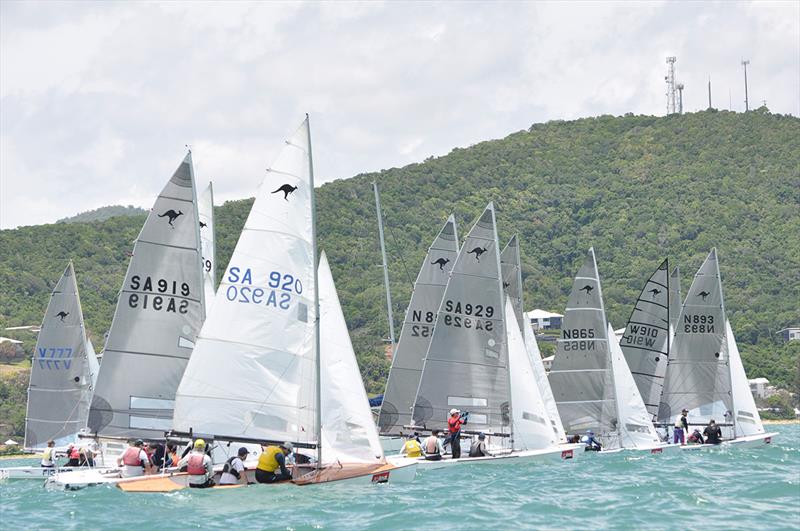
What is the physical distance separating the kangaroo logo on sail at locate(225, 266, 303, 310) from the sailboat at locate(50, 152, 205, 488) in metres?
3.99

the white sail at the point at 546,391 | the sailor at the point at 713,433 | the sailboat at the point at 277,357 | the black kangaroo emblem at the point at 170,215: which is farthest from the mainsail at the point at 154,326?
the sailor at the point at 713,433

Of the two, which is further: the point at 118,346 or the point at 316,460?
the point at 118,346

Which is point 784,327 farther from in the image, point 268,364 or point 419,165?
point 268,364

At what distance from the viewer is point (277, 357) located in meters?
23.4

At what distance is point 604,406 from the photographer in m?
35.2

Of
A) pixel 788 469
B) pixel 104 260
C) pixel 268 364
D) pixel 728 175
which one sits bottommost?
pixel 788 469

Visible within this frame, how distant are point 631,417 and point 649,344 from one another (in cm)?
534

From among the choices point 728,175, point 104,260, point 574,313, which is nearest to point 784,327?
point 728,175

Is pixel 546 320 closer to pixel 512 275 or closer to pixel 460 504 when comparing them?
pixel 512 275

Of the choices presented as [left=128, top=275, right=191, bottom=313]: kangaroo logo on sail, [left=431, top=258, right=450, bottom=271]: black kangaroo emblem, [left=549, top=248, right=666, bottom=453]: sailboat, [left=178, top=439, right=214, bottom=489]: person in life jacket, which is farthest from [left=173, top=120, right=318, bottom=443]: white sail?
[left=549, top=248, right=666, bottom=453]: sailboat

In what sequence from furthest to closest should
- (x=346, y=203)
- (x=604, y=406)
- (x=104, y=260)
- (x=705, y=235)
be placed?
(x=346, y=203)
(x=705, y=235)
(x=104, y=260)
(x=604, y=406)

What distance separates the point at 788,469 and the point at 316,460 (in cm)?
1052

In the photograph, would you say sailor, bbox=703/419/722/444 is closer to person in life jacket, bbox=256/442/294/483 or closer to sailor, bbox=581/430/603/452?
sailor, bbox=581/430/603/452

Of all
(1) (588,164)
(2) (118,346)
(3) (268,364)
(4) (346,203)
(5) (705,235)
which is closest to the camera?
(3) (268,364)
